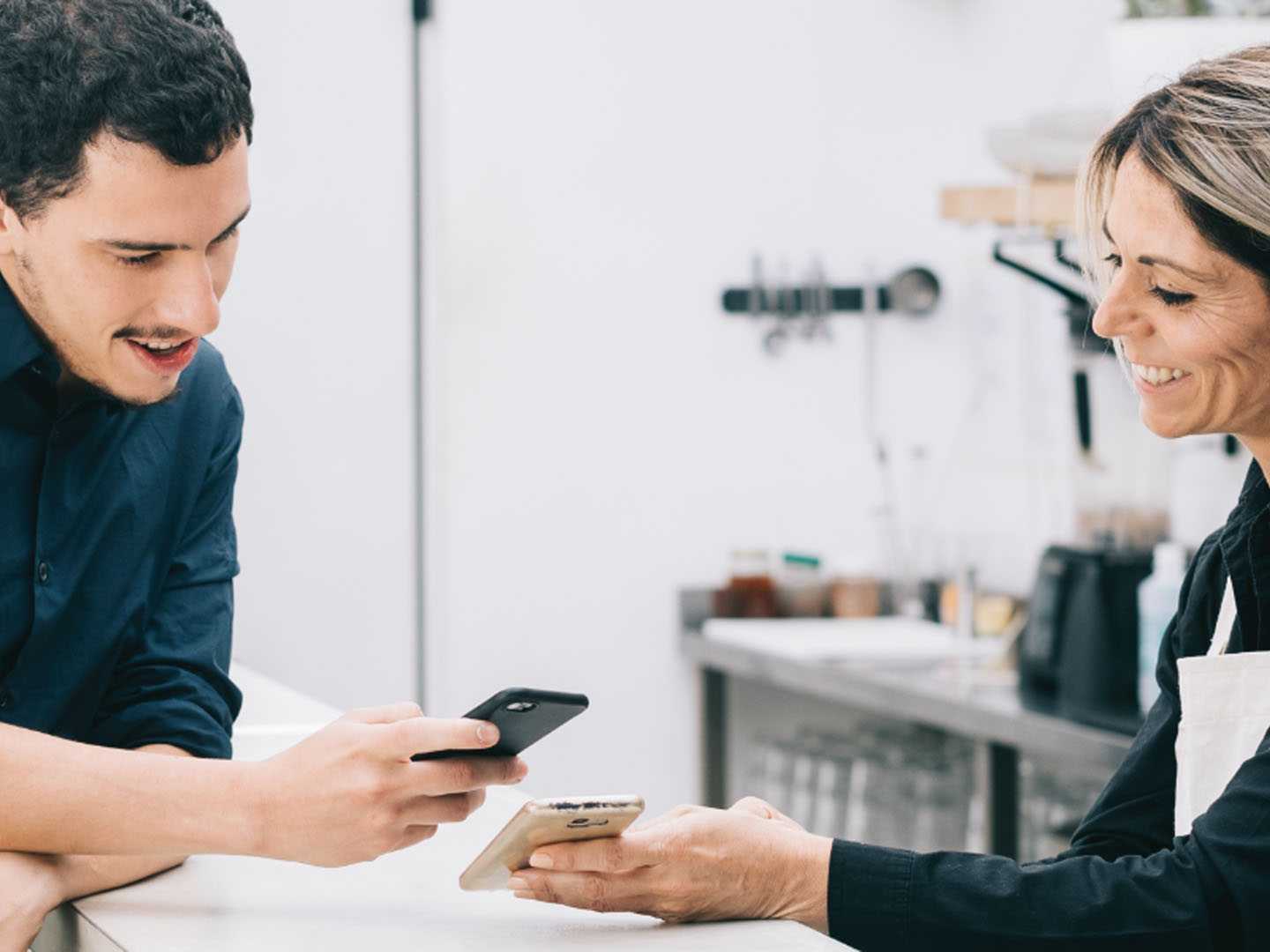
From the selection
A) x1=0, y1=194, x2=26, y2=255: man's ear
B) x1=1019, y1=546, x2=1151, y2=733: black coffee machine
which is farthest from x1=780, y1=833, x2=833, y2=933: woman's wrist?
x1=1019, y1=546, x2=1151, y2=733: black coffee machine

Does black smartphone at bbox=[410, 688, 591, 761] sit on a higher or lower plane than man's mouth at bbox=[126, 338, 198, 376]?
lower

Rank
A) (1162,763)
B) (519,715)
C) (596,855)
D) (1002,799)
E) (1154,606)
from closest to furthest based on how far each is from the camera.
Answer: (519,715) → (596,855) → (1162,763) → (1154,606) → (1002,799)

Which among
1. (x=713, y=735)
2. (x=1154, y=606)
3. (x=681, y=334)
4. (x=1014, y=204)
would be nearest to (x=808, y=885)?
(x=1154, y=606)

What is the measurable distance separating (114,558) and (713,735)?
253cm

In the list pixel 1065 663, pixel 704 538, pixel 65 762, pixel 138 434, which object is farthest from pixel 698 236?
pixel 65 762

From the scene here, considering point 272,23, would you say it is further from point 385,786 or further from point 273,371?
point 385,786

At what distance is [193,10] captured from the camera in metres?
1.22

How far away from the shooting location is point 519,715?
3.26 feet

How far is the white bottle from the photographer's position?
241 centimetres

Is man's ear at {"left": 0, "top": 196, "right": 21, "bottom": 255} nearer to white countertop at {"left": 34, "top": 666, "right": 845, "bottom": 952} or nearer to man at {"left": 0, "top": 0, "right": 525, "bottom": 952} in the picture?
man at {"left": 0, "top": 0, "right": 525, "bottom": 952}

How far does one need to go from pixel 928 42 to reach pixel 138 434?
3.08m

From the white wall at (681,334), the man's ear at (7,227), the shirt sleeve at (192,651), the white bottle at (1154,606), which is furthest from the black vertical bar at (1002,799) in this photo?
the man's ear at (7,227)

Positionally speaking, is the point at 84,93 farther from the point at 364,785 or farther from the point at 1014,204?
the point at 1014,204

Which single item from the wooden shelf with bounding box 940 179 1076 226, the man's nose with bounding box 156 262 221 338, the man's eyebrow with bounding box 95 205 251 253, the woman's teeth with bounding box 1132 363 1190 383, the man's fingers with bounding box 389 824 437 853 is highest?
the wooden shelf with bounding box 940 179 1076 226
